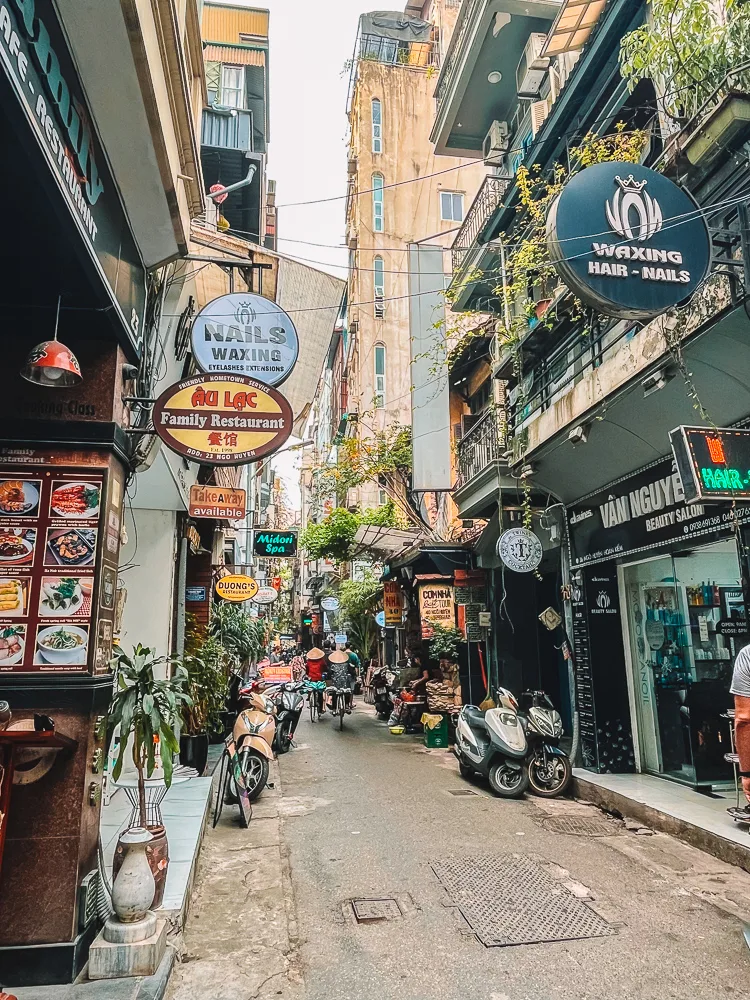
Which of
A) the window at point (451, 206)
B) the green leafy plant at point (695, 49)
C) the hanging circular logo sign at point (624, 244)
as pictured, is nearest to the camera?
the green leafy plant at point (695, 49)

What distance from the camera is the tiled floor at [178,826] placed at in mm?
4491

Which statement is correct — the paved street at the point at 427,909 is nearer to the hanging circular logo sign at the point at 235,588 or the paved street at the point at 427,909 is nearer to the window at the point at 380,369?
the hanging circular logo sign at the point at 235,588

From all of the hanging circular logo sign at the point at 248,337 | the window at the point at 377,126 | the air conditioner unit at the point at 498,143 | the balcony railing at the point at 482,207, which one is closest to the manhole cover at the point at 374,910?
the hanging circular logo sign at the point at 248,337

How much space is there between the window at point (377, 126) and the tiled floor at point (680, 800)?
92.1 feet

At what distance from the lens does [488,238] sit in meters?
12.2

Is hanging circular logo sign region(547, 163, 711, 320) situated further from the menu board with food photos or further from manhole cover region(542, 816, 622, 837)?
manhole cover region(542, 816, 622, 837)

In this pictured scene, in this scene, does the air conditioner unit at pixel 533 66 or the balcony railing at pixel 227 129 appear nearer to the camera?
the balcony railing at pixel 227 129

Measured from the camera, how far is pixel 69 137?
132 inches

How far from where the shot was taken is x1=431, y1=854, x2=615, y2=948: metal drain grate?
4262mm

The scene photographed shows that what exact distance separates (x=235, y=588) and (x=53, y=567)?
477 inches

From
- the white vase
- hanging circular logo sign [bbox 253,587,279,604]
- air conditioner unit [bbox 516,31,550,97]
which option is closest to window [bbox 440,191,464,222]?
air conditioner unit [bbox 516,31,550,97]

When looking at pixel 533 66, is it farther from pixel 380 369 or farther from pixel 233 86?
pixel 380 369

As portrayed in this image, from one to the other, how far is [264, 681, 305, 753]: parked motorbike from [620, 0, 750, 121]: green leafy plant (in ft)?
32.5

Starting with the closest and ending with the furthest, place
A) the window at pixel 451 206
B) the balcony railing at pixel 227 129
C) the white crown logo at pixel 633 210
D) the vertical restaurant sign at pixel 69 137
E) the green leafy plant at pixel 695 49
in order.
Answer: the vertical restaurant sign at pixel 69 137 < the green leafy plant at pixel 695 49 < the white crown logo at pixel 633 210 < the balcony railing at pixel 227 129 < the window at pixel 451 206
